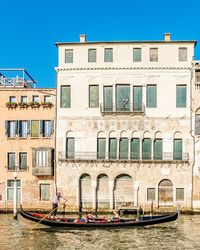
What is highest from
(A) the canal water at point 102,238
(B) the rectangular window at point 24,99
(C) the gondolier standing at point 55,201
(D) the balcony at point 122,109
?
(B) the rectangular window at point 24,99

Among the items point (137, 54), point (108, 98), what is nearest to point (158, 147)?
point (108, 98)

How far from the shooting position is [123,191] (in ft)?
109

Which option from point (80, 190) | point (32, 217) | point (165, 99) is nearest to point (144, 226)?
point (32, 217)

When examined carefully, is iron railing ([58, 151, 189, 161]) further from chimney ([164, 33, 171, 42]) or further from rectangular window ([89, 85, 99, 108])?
chimney ([164, 33, 171, 42])

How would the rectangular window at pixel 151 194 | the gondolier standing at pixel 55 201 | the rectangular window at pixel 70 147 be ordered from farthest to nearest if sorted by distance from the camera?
the rectangular window at pixel 70 147, the rectangular window at pixel 151 194, the gondolier standing at pixel 55 201

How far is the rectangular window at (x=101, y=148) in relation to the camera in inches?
1313

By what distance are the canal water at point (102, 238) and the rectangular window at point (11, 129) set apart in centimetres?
818

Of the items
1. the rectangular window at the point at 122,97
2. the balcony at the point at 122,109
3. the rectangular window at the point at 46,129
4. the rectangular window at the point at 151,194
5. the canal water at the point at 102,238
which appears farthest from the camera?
the rectangular window at the point at 46,129

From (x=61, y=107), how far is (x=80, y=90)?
178 centimetres

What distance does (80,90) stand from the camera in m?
33.7

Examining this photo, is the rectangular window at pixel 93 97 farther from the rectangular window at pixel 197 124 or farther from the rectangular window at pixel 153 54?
the rectangular window at pixel 197 124

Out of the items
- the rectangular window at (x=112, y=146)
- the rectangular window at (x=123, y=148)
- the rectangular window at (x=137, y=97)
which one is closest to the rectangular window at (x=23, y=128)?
the rectangular window at (x=112, y=146)

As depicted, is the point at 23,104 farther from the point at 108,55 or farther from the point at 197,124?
the point at 197,124

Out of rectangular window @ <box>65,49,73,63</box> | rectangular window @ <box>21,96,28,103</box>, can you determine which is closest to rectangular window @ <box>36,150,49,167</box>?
rectangular window @ <box>21,96,28,103</box>
